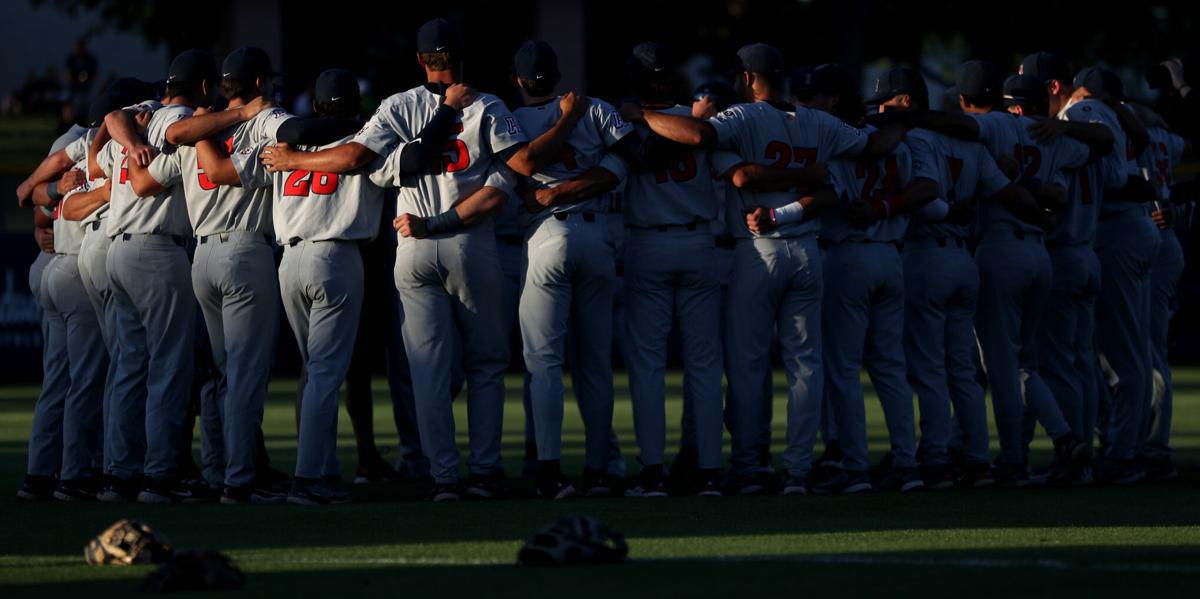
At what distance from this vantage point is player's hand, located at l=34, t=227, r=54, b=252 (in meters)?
11.6

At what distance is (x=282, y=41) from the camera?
3528 cm

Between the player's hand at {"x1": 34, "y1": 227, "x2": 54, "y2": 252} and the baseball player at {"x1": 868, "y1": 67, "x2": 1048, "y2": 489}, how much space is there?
506cm

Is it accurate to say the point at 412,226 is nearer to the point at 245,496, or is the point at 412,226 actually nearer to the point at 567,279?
the point at 567,279

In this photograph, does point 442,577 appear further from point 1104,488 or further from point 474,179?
point 1104,488

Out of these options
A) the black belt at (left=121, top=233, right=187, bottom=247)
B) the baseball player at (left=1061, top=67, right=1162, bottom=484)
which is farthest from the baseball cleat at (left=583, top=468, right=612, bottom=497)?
the baseball player at (left=1061, top=67, right=1162, bottom=484)

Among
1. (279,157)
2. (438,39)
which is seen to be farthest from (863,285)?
(279,157)

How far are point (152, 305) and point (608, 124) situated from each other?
2.63 metres

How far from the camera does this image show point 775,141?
10.4m

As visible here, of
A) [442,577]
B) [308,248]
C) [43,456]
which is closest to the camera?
[442,577]

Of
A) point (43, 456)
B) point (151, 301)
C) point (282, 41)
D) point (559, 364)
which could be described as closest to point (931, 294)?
point (559, 364)

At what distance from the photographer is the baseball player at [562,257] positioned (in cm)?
1025

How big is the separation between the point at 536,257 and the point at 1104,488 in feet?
11.6

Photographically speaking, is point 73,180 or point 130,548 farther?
point 73,180

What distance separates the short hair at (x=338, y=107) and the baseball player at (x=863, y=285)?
8.35ft
